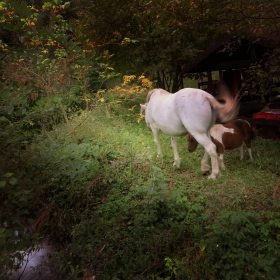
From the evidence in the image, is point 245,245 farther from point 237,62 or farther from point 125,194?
point 237,62

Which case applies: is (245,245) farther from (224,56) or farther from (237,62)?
(224,56)

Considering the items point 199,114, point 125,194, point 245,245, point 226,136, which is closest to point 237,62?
point 226,136

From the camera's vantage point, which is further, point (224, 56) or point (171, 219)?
point (224, 56)

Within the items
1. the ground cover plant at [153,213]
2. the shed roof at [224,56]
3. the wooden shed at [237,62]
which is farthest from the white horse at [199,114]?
the shed roof at [224,56]

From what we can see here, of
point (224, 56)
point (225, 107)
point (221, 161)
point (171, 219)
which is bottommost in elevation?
point (221, 161)

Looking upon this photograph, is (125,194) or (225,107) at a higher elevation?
(225,107)

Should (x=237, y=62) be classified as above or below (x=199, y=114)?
above

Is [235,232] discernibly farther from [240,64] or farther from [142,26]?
[142,26]

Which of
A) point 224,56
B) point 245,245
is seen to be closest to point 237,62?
point 224,56

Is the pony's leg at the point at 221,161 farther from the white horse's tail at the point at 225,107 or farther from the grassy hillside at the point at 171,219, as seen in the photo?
the white horse's tail at the point at 225,107

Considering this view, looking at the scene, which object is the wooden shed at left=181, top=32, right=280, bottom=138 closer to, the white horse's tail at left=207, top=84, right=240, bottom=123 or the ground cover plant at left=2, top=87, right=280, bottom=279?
the white horse's tail at left=207, top=84, right=240, bottom=123

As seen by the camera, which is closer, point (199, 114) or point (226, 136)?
point (199, 114)

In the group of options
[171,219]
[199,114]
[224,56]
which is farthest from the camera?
[224,56]

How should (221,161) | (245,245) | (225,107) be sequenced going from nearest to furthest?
(245,245)
(225,107)
(221,161)
